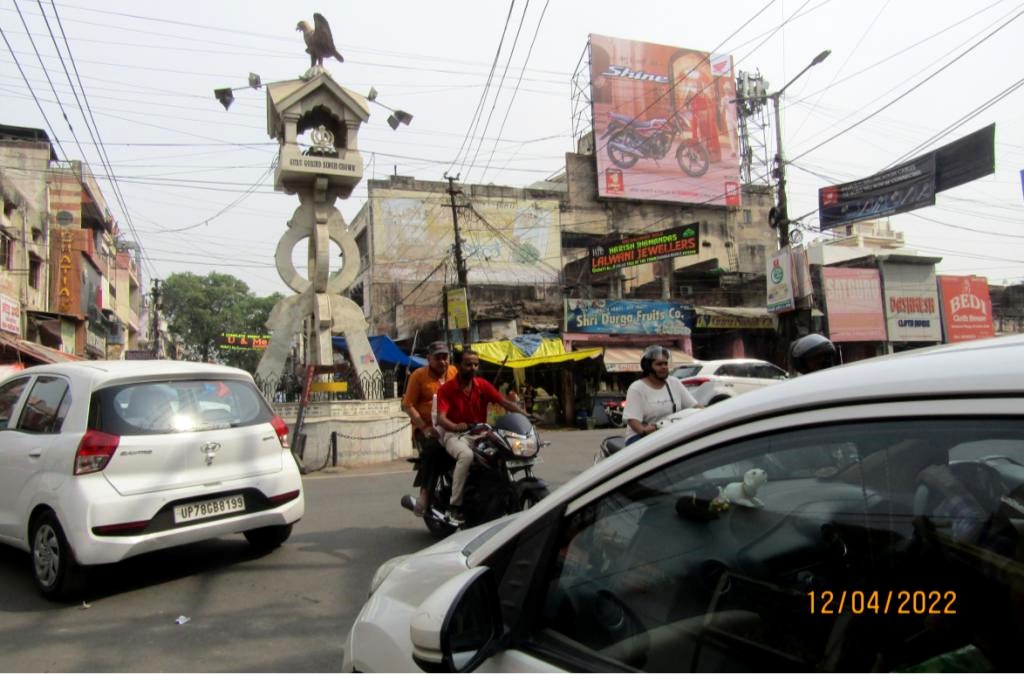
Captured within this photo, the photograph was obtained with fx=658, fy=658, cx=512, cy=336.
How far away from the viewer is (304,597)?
438 cm

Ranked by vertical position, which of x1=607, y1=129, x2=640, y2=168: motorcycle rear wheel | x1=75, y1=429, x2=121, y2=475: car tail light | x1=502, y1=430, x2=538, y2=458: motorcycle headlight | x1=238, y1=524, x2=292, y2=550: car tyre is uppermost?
x1=607, y1=129, x2=640, y2=168: motorcycle rear wheel

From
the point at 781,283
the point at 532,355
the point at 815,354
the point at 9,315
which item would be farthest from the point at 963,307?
the point at 9,315

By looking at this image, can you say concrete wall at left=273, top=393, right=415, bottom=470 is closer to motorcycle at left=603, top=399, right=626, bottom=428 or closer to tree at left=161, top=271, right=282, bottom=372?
motorcycle at left=603, top=399, right=626, bottom=428

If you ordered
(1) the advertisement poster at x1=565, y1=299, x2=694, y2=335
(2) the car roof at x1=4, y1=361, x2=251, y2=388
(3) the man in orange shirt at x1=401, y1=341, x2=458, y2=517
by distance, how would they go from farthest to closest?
(1) the advertisement poster at x1=565, y1=299, x2=694, y2=335
(3) the man in orange shirt at x1=401, y1=341, x2=458, y2=517
(2) the car roof at x1=4, y1=361, x2=251, y2=388

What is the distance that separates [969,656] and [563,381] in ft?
72.4

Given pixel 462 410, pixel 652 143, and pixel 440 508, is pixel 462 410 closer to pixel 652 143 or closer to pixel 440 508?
pixel 440 508

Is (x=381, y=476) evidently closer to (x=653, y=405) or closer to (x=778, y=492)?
(x=653, y=405)

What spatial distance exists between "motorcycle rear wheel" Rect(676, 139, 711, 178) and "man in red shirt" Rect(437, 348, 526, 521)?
108 ft

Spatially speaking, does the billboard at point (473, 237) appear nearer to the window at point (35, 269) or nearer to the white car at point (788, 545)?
the window at point (35, 269)

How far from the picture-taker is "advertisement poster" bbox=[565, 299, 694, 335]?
76.2 feet

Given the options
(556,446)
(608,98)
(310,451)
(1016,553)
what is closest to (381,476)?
(310,451)

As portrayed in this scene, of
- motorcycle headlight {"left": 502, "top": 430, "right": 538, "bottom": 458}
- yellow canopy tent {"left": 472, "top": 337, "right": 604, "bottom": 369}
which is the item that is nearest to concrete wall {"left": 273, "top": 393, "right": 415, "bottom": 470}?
motorcycle headlight {"left": 502, "top": 430, "right": 538, "bottom": 458}

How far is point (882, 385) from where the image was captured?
1.09 m

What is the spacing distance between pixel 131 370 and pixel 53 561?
1324mm
